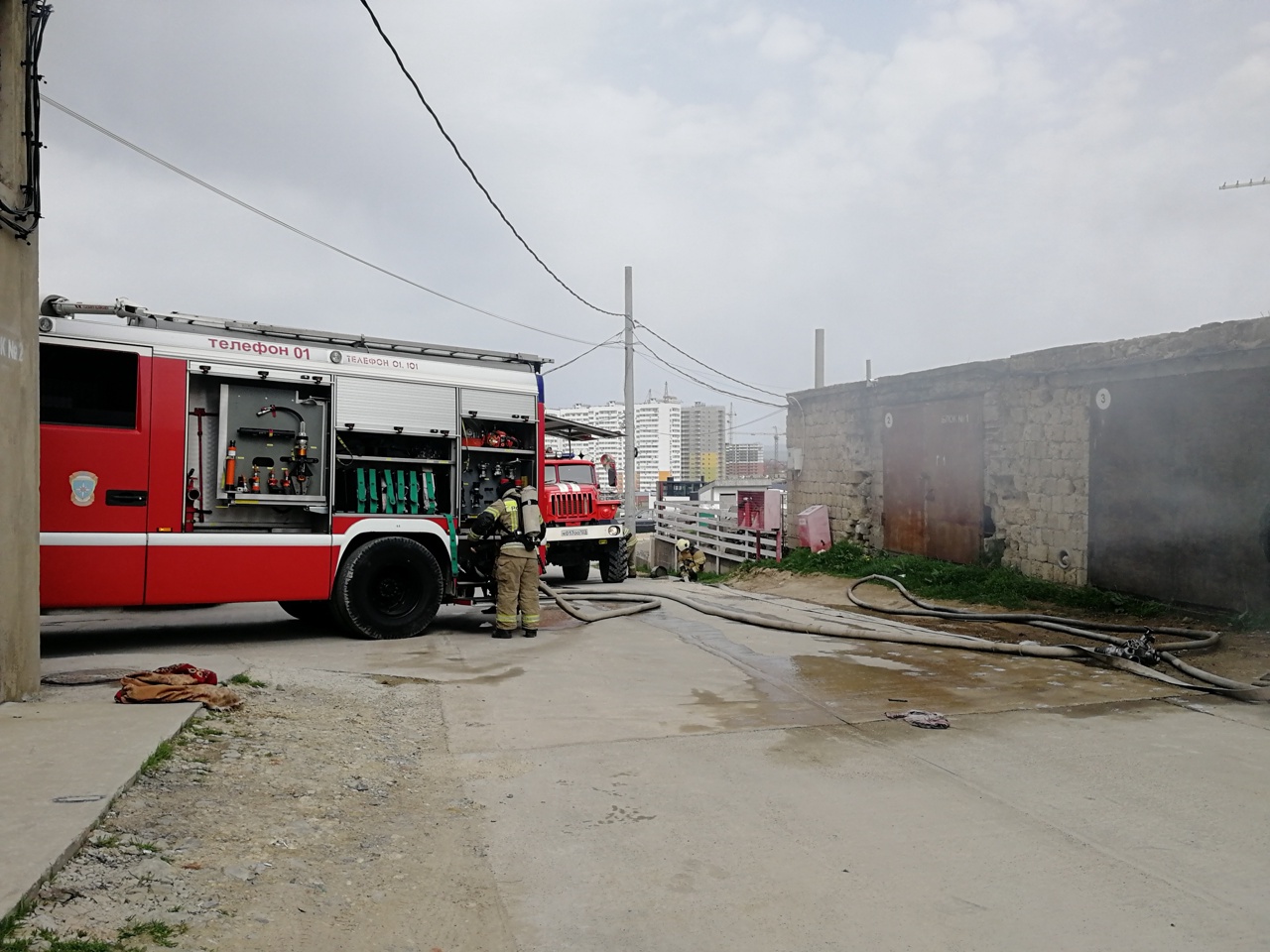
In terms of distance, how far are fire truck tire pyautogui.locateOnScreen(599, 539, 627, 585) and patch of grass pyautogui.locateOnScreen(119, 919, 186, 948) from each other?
15.1m

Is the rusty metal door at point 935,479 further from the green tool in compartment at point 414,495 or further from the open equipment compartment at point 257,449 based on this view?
the open equipment compartment at point 257,449

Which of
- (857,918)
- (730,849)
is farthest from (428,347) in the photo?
(857,918)

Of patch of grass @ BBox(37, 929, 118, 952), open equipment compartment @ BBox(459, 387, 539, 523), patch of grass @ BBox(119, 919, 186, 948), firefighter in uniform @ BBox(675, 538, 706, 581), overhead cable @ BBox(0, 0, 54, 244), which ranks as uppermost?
overhead cable @ BBox(0, 0, 54, 244)

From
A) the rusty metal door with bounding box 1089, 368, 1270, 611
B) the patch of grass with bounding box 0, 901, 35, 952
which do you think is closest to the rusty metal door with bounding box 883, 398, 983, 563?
the rusty metal door with bounding box 1089, 368, 1270, 611

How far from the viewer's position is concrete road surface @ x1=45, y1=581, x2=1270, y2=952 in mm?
3445

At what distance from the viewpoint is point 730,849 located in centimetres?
409

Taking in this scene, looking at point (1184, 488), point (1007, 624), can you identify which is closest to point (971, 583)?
point (1007, 624)

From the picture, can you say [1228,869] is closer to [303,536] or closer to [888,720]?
[888,720]

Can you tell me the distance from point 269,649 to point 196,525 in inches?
53.0

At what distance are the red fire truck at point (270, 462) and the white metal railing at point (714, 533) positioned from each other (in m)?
10.4

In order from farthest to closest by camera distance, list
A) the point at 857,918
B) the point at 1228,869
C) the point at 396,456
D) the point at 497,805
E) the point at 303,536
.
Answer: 1. the point at 396,456
2. the point at 303,536
3. the point at 497,805
4. the point at 1228,869
5. the point at 857,918

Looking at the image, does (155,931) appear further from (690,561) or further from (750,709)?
(690,561)

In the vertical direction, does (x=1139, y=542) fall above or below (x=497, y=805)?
above

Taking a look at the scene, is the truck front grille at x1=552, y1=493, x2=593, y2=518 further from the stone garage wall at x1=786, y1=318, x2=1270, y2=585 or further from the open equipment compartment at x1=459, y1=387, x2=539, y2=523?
the open equipment compartment at x1=459, y1=387, x2=539, y2=523
